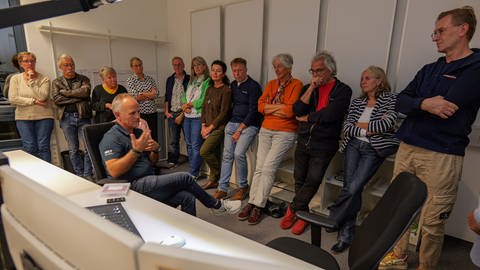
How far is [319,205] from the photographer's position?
2.83 m

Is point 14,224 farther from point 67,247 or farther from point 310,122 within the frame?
point 310,122

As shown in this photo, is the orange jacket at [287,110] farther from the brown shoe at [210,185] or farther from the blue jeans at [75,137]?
the blue jeans at [75,137]

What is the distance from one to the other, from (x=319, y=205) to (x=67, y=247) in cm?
268

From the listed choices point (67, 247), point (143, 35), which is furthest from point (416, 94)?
point (143, 35)

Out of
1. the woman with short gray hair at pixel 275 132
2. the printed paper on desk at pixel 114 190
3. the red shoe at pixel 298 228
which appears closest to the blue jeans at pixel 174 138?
the woman with short gray hair at pixel 275 132

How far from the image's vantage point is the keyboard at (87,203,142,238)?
3.77ft

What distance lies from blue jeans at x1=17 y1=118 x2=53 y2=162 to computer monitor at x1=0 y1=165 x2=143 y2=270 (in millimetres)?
3272

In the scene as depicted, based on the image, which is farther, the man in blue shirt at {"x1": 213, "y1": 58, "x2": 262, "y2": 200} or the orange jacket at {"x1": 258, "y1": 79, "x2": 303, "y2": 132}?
the man in blue shirt at {"x1": 213, "y1": 58, "x2": 262, "y2": 200}

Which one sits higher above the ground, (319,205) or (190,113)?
(190,113)

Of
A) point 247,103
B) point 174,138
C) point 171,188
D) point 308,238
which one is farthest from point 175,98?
point 308,238

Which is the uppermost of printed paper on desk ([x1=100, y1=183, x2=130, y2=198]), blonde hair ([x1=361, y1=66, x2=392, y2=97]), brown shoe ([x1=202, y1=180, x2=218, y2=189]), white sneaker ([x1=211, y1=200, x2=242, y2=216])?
blonde hair ([x1=361, y1=66, x2=392, y2=97])

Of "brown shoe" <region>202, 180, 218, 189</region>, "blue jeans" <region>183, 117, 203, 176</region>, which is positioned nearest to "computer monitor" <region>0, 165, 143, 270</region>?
"brown shoe" <region>202, 180, 218, 189</region>

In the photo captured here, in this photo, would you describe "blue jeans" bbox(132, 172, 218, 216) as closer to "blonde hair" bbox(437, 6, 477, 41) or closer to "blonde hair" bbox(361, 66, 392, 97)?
"blonde hair" bbox(361, 66, 392, 97)

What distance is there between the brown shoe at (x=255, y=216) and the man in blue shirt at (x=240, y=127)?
1.25 ft
